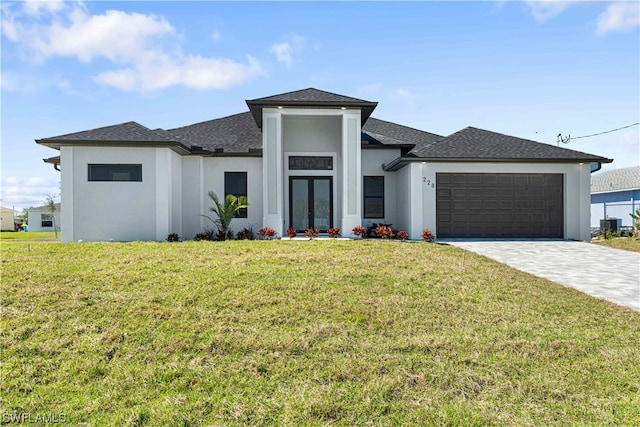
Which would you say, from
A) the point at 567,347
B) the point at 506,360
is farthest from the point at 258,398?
the point at 567,347

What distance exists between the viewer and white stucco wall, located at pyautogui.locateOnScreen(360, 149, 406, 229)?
16469 millimetres

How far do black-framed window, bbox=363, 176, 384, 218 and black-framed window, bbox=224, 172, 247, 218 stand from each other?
518 cm

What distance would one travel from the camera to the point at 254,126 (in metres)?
18.6

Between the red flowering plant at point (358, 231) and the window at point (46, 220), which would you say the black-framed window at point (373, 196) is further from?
the window at point (46, 220)

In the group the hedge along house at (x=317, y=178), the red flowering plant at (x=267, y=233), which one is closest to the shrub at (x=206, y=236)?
the hedge along house at (x=317, y=178)

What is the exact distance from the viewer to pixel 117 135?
542 inches

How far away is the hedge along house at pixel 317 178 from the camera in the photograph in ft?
44.8

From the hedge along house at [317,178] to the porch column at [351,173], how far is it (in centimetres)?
4

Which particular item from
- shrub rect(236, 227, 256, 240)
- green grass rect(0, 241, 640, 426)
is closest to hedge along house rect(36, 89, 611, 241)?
shrub rect(236, 227, 256, 240)

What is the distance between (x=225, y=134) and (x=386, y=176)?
7.65 m

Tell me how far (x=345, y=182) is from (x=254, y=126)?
6.86 metres

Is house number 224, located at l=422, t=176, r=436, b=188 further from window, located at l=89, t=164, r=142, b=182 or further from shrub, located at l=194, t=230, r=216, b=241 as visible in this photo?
window, located at l=89, t=164, r=142, b=182

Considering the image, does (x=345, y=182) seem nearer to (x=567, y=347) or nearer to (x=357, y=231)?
(x=357, y=231)

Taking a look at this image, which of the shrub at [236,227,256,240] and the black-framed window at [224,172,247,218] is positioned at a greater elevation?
the black-framed window at [224,172,247,218]
